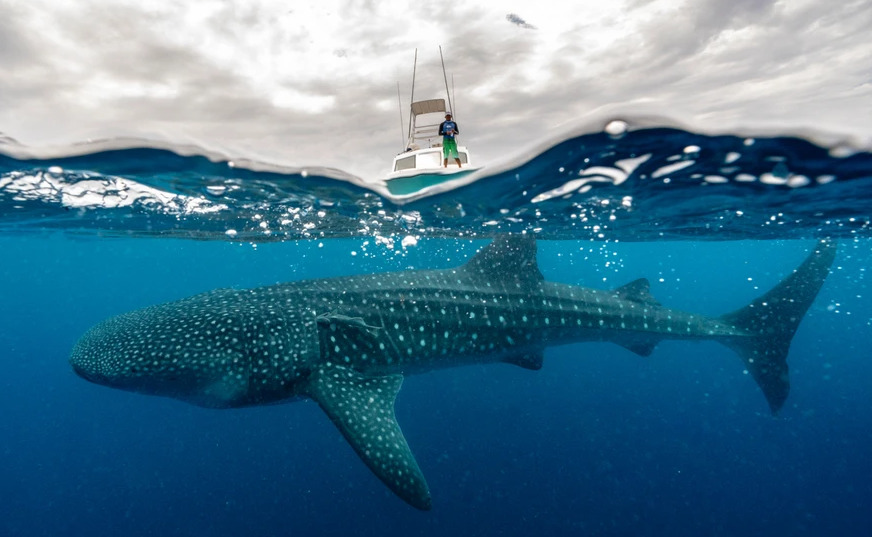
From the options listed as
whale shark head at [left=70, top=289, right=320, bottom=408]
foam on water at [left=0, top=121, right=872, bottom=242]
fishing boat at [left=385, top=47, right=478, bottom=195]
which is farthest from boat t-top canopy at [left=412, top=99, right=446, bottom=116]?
whale shark head at [left=70, top=289, right=320, bottom=408]

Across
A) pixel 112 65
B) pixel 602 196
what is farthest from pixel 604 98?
pixel 112 65

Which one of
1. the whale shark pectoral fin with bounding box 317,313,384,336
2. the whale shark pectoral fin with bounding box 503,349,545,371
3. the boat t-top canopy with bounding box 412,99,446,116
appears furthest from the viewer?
the boat t-top canopy with bounding box 412,99,446,116

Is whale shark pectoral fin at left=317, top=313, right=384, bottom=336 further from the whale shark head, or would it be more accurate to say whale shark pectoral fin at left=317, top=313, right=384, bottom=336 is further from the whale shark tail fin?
the whale shark tail fin

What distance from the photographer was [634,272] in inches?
5241

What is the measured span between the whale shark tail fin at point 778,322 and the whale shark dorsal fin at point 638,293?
1665 millimetres

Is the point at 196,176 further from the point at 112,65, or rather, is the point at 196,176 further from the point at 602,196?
the point at 602,196

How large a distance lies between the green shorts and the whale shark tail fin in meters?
6.54

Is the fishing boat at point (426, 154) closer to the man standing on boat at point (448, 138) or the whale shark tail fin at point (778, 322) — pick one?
the man standing on boat at point (448, 138)

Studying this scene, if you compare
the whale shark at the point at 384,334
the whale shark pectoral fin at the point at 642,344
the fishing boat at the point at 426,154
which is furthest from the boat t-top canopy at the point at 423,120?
the whale shark pectoral fin at the point at 642,344

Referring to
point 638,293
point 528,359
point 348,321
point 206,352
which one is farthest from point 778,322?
point 206,352

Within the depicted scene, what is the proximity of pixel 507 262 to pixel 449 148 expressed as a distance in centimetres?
246

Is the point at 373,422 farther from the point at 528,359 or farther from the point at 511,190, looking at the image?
the point at 511,190

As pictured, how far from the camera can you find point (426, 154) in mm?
9039

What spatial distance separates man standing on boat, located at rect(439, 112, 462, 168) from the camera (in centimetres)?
767
